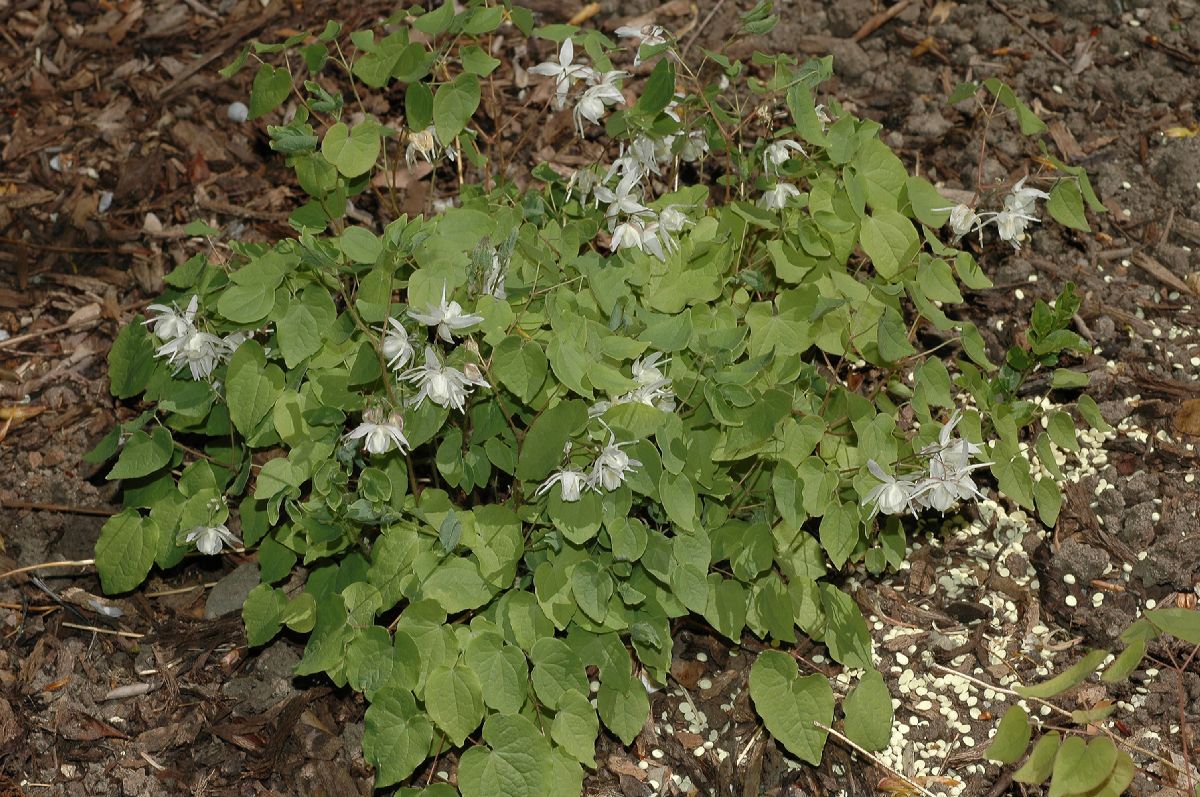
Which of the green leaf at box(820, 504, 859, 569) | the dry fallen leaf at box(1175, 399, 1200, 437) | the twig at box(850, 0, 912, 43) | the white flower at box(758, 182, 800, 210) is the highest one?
the white flower at box(758, 182, 800, 210)

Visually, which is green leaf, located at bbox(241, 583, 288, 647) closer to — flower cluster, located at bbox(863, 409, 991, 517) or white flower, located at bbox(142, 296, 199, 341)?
white flower, located at bbox(142, 296, 199, 341)

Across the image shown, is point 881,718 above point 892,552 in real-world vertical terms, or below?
below

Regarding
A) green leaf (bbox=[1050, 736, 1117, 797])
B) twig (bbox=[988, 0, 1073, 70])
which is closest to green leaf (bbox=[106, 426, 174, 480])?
green leaf (bbox=[1050, 736, 1117, 797])

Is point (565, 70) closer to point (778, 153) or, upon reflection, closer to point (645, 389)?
point (778, 153)

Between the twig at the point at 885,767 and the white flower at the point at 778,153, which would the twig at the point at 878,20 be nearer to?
the white flower at the point at 778,153

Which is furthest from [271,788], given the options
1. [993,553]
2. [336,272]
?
[993,553]

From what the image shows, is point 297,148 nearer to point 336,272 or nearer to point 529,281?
point 336,272
